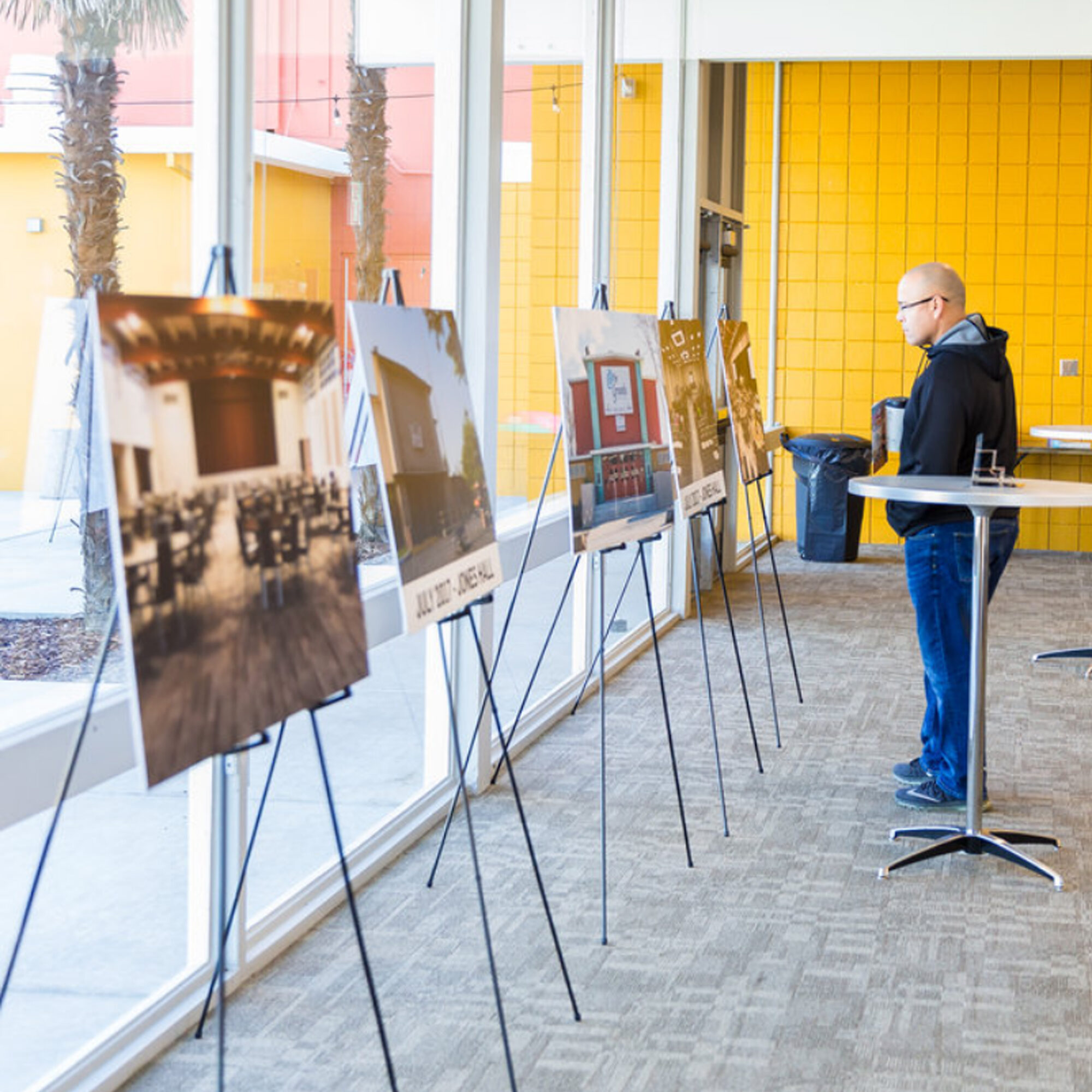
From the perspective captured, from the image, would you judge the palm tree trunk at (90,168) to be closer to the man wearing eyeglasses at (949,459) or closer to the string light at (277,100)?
the string light at (277,100)

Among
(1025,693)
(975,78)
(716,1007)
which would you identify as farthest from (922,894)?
(975,78)

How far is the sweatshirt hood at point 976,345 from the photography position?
4.54 m

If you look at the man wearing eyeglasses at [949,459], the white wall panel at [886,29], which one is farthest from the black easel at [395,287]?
the white wall panel at [886,29]

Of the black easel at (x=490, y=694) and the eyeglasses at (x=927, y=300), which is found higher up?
the eyeglasses at (x=927, y=300)

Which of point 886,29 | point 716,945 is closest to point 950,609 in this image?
point 716,945

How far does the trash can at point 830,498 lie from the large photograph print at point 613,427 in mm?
5902

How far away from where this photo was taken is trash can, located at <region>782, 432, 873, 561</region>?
34.2 feet

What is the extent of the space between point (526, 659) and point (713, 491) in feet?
3.38

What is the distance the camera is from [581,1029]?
3.22 metres

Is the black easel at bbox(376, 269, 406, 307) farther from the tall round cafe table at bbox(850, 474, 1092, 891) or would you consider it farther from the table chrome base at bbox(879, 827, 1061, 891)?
the table chrome base at bbox(879, 827, 1061, 891)

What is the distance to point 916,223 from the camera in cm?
1080

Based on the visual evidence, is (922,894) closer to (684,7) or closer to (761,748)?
(761,748)

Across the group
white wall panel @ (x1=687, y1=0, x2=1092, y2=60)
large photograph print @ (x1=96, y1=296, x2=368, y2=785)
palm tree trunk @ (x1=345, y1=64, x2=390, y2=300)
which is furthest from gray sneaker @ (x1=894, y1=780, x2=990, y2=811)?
white wall panel @ (x1=687, y1=0, x2=1092, y2=60)

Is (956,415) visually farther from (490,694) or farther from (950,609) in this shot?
(490,694)
